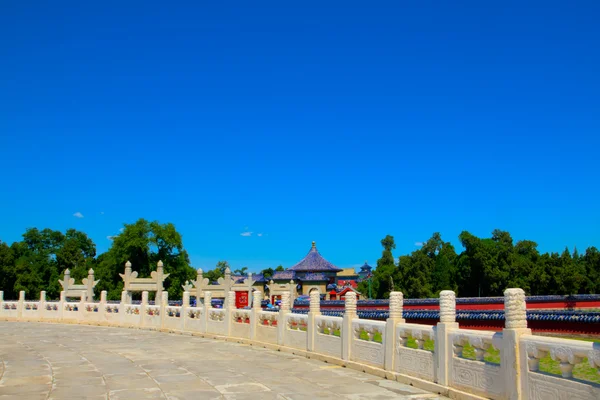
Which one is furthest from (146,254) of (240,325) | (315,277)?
(240,325)

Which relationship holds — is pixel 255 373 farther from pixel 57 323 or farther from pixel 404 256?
pixel 404 256

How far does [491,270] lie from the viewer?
129ft

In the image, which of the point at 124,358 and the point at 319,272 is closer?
the point at 124,358

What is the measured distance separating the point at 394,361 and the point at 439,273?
34.8 m

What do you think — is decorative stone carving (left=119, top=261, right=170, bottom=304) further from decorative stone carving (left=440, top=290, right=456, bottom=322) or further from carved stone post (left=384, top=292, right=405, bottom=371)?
decorative stone carving (left=440, top=290, right=456, bottom=322)

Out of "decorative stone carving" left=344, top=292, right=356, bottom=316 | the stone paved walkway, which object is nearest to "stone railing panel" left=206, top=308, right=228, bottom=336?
the stone paved walkway

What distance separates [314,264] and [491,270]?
2504 centimetres

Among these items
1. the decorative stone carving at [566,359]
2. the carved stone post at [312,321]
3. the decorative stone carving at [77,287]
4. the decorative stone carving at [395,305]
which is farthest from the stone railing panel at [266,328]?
the decorative stone carving at [77,287]

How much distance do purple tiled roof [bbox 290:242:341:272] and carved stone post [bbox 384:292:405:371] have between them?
5095cm

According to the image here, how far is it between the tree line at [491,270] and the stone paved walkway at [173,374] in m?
29.3

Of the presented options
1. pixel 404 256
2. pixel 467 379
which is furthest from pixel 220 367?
pixel 404 256

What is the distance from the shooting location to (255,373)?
31.6 ft

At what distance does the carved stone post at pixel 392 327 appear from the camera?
8992 millimetres

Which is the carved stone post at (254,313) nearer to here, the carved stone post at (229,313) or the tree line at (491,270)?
the carved stone post at (229,313)
